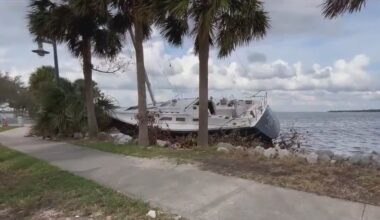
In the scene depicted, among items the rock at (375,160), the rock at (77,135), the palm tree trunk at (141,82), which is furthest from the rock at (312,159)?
the rock at (77,135)

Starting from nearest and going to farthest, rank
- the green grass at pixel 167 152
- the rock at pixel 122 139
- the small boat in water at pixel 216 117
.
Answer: the green grass at pixel 167 152
the rock at pixel 122 139
the small boat in water at pixel 216 117

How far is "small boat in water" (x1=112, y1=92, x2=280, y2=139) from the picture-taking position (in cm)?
2405

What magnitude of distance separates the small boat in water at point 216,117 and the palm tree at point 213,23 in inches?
295

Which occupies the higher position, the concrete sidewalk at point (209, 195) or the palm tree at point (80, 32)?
the palm tree at point (80, 32)

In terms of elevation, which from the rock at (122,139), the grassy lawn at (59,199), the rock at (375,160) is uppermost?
the rock at (375,160)

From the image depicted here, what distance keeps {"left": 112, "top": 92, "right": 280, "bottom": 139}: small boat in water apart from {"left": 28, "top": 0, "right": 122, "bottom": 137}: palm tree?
3229mm

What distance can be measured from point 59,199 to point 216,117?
16845 mm

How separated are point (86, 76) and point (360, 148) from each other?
11.0 m

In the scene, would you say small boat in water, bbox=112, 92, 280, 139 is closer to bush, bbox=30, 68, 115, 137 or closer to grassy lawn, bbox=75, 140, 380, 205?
Result: bush, bbox=30, 68, 115, 137

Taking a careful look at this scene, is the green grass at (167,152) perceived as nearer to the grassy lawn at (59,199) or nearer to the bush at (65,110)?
the grassy lawn at (59,199)

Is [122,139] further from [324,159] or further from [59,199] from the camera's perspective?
[59,199]

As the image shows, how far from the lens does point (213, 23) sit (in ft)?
47.1

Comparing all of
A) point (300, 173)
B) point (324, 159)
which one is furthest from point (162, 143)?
point (300, 173)

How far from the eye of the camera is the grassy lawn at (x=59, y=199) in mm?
8016
